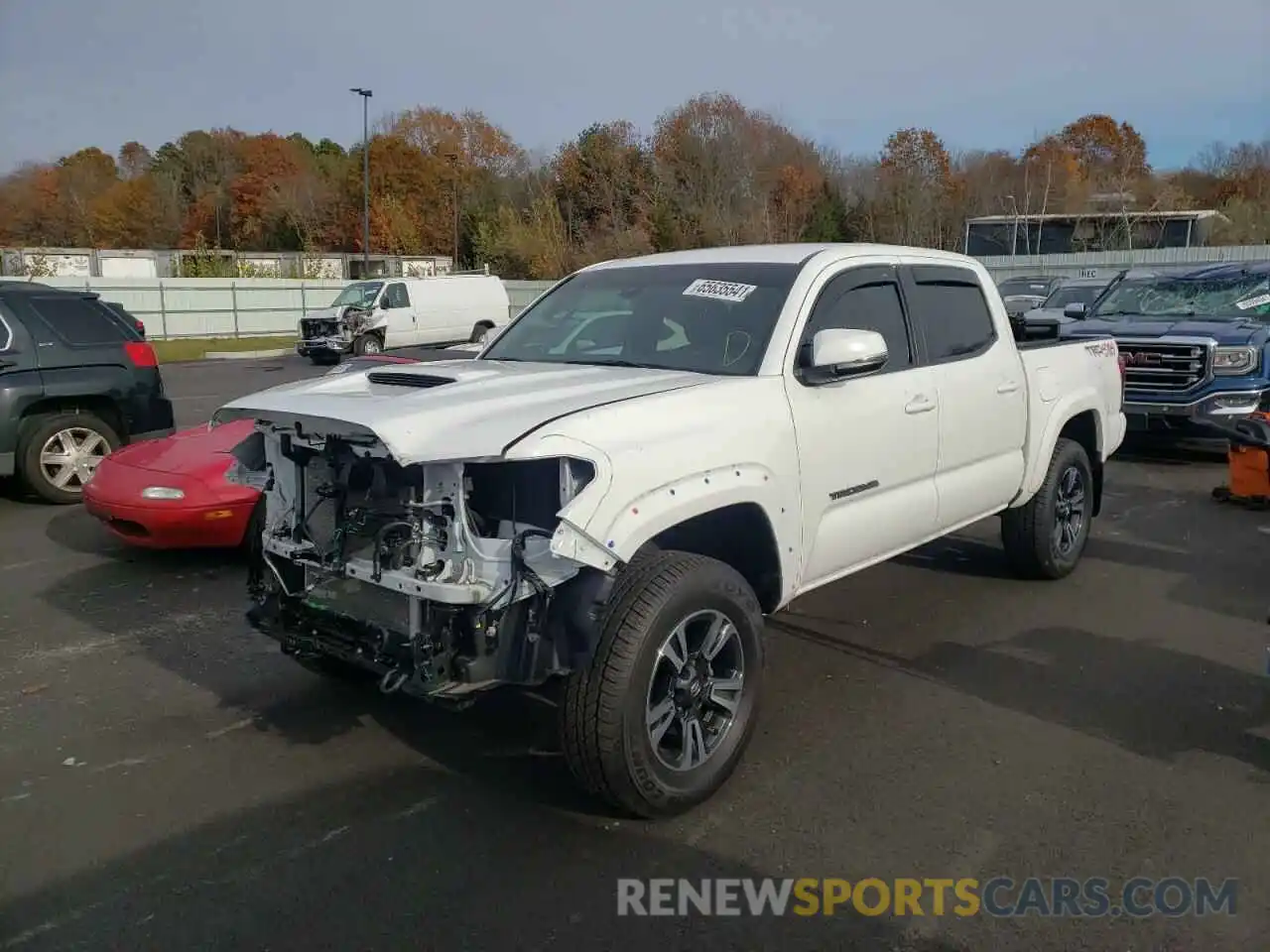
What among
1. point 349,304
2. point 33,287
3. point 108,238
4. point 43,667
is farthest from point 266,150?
point 43,667

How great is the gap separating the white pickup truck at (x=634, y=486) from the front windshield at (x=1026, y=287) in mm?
22925

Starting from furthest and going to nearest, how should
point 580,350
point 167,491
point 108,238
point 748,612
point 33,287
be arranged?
1. point 108,238
2. point 33,287
3. point 167,491
4. point 580,350
5. point 748,612

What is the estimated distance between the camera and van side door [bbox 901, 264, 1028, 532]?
5.13 metres

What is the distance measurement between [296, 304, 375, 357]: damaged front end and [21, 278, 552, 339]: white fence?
8.96 meters

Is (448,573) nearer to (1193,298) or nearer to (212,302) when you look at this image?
(1193,298)

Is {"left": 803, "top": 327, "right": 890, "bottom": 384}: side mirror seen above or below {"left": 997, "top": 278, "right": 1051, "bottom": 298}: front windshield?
below

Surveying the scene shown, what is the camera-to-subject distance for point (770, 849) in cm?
342

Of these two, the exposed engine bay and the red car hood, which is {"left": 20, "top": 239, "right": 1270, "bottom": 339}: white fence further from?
the red car hood

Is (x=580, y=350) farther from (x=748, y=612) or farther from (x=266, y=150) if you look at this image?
(x=266, y=150)

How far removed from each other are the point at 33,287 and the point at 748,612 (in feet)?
25.5

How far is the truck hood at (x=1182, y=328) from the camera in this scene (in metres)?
10.3

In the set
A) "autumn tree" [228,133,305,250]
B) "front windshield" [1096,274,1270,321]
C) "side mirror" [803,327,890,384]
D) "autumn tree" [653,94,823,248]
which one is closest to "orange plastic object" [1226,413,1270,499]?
"side mirror" [803,327,890,384]

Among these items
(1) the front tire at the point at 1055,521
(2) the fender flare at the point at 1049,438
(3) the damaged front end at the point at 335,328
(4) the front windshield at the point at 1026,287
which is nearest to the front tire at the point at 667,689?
(2) the fender flare at the point at 1049,438

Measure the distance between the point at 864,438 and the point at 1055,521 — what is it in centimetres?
232
